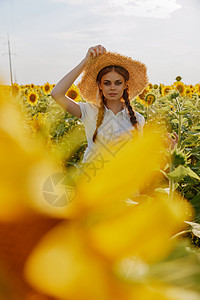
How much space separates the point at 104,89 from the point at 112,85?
57 millimetres

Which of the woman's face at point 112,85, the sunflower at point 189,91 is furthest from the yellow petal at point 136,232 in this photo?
the sunflower at point 189,91

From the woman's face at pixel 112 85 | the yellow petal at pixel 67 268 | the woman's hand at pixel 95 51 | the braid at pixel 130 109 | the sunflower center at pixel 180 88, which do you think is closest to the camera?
the yellow petal at pixel 67 268

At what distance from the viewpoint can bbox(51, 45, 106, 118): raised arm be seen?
5.49ft

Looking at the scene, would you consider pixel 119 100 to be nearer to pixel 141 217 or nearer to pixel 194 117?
pixel 141 217

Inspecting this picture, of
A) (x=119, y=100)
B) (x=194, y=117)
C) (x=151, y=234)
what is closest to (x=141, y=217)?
(x=151, y=234)

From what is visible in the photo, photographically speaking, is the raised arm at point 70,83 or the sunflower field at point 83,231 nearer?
the sunflower field at point 83,231

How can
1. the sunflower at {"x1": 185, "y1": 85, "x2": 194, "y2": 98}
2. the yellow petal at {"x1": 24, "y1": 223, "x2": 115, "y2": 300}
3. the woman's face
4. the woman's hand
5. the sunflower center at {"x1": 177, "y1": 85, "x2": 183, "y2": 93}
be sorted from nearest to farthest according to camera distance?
the yellow petal at {"x1": 24, "y1": 223, "x2": 115, "y2": 300}
the woman's hand
the woman's face
the sunflower center at {"x1": 177, "y1": 85, "x2": 183, "y2": 93}
the sunflower at {"x1": 185, "y1": 85, "x2": 194, "y2": 98}

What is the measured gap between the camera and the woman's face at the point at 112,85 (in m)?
1.79

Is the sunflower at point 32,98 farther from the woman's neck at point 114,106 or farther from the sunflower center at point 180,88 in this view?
the woman's neck at point 114,106

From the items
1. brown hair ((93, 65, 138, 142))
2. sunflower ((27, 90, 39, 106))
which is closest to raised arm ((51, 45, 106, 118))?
brown hair ((93, 65, 138, 142))

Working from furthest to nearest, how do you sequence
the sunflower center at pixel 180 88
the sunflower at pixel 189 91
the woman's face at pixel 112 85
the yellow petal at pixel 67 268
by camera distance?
the sunflower at pixel 189 91 → the sunflower center at pixel 180 88 → the woman's face at pixel 112 85 → the yellow petal at pixel 67 268

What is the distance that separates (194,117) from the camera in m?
4.11

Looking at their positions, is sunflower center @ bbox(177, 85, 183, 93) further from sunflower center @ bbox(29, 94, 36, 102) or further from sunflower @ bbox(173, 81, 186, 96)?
sunflower center @ bbox(29, 94, 36, 102)

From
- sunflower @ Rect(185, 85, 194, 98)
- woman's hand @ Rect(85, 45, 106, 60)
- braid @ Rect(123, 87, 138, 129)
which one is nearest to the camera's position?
woman's hand @ Rect(85, 45, 106, 60)
